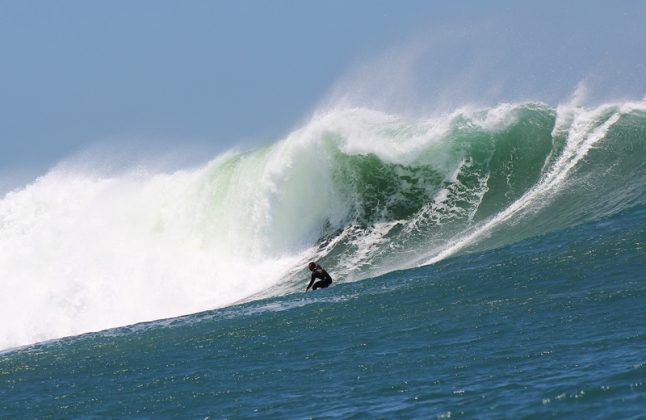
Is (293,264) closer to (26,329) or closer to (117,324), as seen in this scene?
(117,324)

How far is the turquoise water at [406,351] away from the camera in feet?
32.5

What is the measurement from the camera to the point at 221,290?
26188 millimetres

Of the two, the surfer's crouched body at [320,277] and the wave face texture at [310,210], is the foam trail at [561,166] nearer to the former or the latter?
the wave face texture at [310,210]

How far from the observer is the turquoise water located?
32.5ft

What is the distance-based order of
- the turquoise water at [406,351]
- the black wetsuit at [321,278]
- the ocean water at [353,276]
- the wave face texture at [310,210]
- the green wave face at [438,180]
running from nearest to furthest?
1. the turquoise water at [406,351]
2. the ocean water at [353,276]
3. the black wetsuit at [321,278]
4. the green wave face at [438,180]
5. the wave face texture at [310,210]

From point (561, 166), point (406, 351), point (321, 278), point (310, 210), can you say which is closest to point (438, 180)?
point (561, 166)

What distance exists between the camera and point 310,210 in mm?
28109

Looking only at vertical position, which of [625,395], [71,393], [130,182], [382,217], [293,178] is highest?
[130,182]

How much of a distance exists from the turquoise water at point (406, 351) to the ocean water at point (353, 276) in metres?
0.05

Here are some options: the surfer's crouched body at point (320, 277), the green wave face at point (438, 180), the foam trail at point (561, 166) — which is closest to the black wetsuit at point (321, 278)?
the surfer's crouched body at point (320, 277)

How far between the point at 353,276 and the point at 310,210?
5.82m

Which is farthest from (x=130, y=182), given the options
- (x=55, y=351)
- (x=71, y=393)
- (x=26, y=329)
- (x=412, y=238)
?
(x=71, y=393)

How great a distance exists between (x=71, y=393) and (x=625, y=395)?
7.61 m

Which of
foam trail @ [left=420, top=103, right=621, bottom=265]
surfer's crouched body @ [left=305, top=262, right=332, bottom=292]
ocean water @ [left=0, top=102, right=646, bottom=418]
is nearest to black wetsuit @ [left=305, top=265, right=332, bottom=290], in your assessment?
surfer's crouched body @ [left=305, top=262, right=332, bottom=292]
